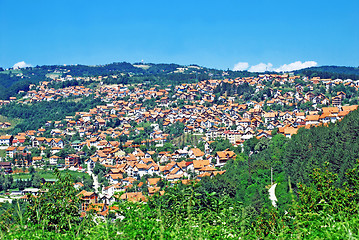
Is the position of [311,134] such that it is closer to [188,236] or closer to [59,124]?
[188,236]

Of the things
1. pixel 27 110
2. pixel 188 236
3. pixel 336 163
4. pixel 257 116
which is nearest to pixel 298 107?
pixel 257 116

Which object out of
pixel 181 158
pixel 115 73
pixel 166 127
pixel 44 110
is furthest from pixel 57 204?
pixel 115 73

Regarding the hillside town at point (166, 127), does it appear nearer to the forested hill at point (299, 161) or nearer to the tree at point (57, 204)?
the forested hill at point (299, 161)

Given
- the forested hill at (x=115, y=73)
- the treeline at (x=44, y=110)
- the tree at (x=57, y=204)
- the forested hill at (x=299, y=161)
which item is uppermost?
the forested hill at (x=115, y=73)

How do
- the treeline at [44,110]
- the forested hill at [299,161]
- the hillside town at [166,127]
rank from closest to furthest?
the forested hill at [299,161] → the hillside town at [166,127] → the treeline at [44,110]

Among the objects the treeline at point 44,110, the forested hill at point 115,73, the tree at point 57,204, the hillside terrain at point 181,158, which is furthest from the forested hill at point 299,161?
the forested hill at point 115,73

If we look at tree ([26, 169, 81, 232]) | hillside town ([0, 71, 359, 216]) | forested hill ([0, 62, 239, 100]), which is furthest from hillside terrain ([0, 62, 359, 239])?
forested hill ([0, 62, 239, 100])

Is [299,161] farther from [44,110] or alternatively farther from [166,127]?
[44,110]

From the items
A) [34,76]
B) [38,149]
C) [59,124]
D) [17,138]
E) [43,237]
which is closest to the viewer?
[43,237]

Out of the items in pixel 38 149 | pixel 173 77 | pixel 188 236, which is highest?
pixel 173 77
